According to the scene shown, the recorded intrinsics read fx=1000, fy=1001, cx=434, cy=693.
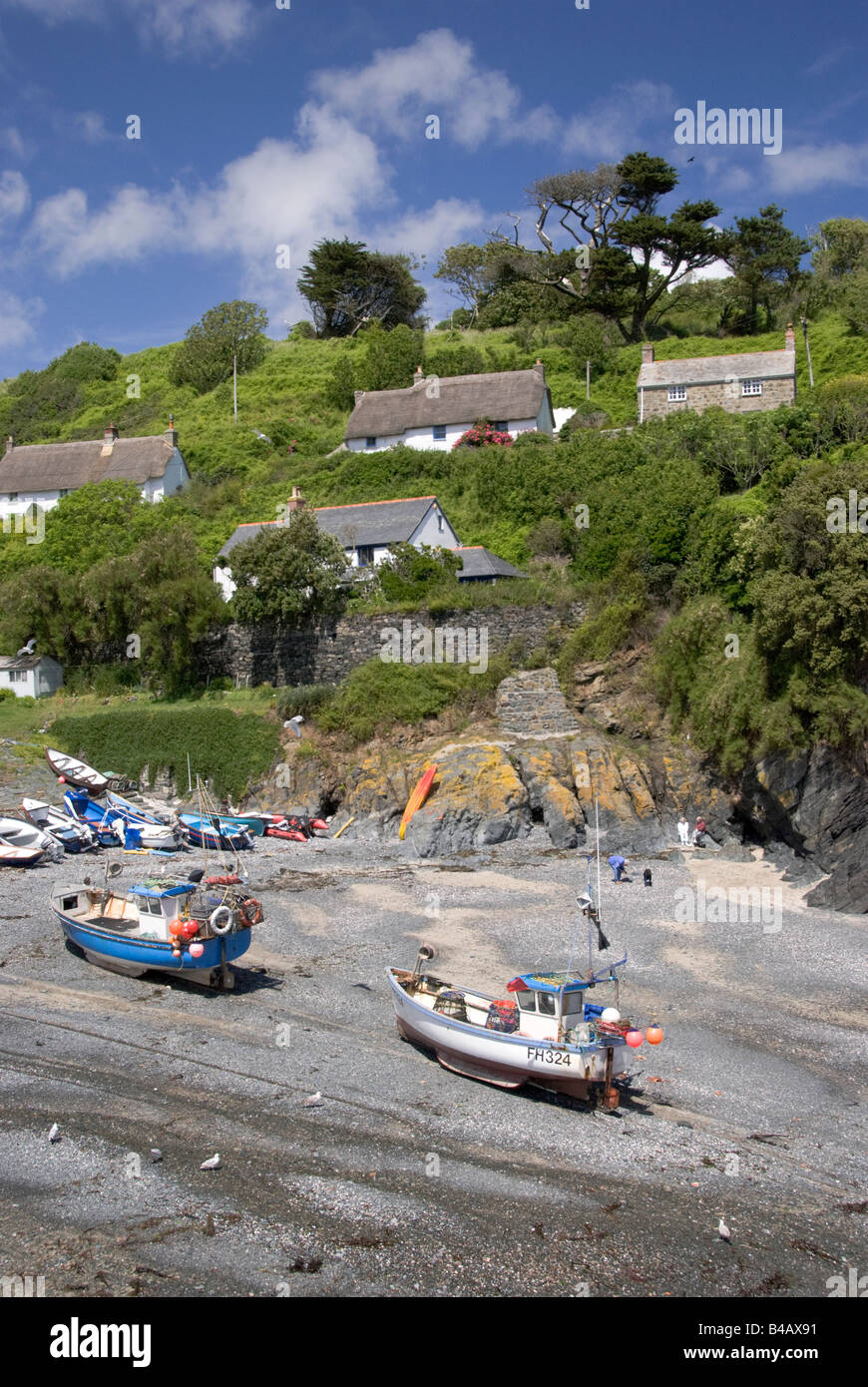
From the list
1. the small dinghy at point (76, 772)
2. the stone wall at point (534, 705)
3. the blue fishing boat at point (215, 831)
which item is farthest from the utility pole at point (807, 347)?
the small dinghy at point (76, 772)

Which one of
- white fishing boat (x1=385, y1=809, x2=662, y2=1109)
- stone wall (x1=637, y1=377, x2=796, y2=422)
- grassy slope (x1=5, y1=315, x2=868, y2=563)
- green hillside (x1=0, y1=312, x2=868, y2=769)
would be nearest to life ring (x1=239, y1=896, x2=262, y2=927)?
white fishing boat (x1=385, y1=809, x2=662, y2=1109)

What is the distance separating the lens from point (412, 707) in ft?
108

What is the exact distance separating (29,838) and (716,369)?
3752cm

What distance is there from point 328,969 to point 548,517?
24641 millimetres

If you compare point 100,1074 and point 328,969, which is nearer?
point 100,1074

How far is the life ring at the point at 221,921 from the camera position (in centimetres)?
1792

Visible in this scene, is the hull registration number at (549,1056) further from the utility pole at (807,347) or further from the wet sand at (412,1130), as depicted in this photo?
the utility pole at (807,347)

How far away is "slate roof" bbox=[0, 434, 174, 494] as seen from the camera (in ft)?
172

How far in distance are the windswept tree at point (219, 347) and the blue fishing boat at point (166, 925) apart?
52.3 metres

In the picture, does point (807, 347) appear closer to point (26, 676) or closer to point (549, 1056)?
point (26, 676)

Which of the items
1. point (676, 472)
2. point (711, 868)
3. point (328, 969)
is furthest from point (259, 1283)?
point (676, 472)

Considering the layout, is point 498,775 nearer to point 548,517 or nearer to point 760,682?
point 760,682

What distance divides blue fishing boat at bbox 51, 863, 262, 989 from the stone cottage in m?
35.3

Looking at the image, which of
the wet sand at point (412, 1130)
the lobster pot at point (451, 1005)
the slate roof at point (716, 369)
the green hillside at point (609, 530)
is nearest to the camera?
the wet sand at point (412, 1130)
